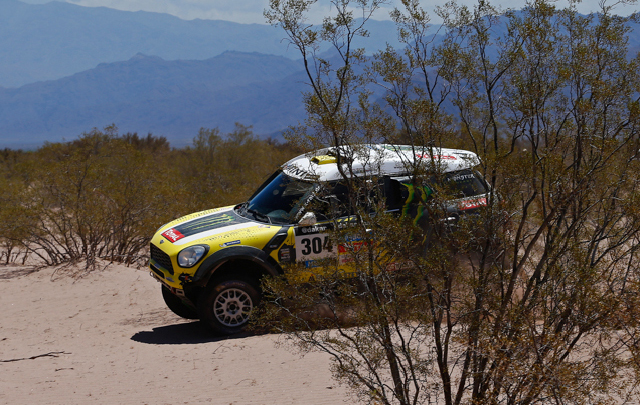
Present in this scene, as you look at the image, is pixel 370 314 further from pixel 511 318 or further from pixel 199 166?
pixel 199 166

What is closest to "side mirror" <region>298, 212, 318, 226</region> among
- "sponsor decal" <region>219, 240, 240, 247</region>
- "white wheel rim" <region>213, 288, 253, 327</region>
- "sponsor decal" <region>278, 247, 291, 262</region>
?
"sponsor decal" <region>278, 247, 291, 262</region>

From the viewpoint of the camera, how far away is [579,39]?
14.2 feet

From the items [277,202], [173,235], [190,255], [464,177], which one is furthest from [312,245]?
[464,177]

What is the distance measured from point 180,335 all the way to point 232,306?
92cm

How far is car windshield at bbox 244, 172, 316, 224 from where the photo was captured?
23.0 ft

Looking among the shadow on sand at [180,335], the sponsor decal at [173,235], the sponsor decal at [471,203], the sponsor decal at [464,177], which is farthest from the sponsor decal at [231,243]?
the sponsor decal at [471,203]

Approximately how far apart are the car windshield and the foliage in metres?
2.59

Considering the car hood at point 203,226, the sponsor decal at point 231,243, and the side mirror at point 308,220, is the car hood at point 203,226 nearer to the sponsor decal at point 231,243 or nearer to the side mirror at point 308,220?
the sponsor decal at point 231,243

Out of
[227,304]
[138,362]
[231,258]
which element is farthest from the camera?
[227,304]

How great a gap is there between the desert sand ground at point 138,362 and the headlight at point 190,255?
3.07ft

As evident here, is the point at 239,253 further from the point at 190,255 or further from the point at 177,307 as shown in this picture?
the point at 177,307

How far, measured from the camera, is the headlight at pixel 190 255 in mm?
6621

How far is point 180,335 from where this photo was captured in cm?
723

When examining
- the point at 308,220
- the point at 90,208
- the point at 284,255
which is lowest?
the point at 284,255
